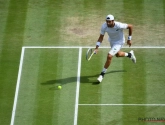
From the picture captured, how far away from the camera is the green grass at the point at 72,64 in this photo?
1496 cm

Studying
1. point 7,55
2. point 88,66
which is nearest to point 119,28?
point 88,66

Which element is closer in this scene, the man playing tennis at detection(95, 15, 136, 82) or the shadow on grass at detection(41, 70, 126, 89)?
the man playing tennis at detection(95, 15, 136, 82)

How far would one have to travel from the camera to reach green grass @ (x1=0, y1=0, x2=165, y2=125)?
1496 centimetres

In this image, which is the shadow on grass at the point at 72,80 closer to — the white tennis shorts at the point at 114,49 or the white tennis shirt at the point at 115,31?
the white tennis shorts at the point at 114,49

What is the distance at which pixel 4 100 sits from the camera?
15.5m

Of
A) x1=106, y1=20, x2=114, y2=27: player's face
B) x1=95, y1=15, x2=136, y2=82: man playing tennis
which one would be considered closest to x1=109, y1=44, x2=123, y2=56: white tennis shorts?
x1=95, y1=15, x2=136, y2=82: man playing tennis

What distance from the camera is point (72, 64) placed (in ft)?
55.5

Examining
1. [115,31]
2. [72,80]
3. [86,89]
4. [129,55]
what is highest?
[115,31]

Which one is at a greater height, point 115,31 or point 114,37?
point 115,31

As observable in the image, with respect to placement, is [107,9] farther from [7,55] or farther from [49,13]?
[7,55]

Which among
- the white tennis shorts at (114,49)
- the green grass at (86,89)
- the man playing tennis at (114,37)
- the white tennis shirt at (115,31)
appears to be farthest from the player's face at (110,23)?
the green grass at (86,89)

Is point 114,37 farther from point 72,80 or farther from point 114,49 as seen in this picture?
point 72,80

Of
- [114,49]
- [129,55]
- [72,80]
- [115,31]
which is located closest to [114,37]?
[115,31]

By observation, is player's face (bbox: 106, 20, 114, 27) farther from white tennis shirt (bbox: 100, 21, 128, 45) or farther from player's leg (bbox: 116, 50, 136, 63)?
player's leg (bbox: 116, 50, 136, 63)
